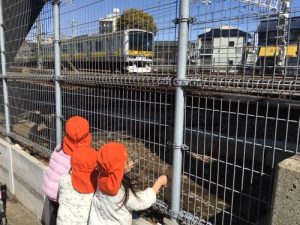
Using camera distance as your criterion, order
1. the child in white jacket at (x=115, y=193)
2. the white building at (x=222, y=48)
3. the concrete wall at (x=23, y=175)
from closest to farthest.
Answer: the white building at (x=222, y=48) → the child in white jacket at (x=115, y=193) → the concrete wall at (x=23, y=175)

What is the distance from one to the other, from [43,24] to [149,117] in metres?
2.69

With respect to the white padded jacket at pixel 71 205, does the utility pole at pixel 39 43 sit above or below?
above

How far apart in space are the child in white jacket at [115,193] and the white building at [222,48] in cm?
93

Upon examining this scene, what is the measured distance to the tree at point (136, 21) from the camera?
336 cm

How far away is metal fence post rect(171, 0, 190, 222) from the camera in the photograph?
9.50 ft

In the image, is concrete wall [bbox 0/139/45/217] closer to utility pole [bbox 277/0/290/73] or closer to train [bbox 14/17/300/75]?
train [bbox 14/17/300/75]

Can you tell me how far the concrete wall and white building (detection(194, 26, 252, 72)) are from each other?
9.76 ft

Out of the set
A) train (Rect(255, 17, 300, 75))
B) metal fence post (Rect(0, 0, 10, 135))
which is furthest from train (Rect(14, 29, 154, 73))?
metal fence post (Rect(0, 0, 10, 135))

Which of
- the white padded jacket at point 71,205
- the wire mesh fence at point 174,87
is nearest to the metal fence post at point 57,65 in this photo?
the wire mesh fence at point 174,87

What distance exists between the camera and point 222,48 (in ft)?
8.93

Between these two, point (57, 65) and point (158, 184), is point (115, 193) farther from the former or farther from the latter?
point (57, 65)

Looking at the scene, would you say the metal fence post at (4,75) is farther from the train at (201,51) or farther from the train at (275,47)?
the train at (275,47)

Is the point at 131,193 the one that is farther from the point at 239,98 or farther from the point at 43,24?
the point at 43,24

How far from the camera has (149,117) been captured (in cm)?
350
